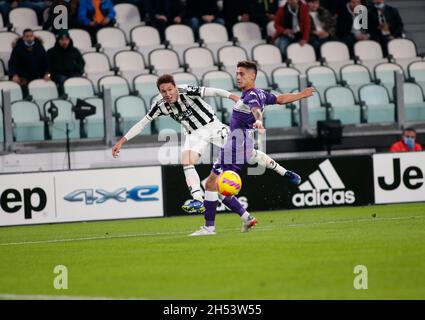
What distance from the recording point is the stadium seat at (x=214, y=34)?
2467 centimetres

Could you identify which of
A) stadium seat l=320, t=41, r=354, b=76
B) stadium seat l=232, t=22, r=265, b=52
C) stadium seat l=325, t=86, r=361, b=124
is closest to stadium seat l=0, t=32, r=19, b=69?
stadium seat l=232, t=22, r=265, b=52

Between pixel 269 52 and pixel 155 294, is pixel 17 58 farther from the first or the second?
pixel 155 294

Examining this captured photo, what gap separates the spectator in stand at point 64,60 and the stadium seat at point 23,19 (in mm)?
1653

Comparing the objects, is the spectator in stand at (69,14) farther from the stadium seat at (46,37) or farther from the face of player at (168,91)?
the face of player at (168,91)

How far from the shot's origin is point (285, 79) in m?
23.1

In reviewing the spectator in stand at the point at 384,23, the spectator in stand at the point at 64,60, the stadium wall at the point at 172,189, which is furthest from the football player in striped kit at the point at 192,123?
the spectator in stand at the point at 384,23

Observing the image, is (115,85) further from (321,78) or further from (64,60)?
(321,78)

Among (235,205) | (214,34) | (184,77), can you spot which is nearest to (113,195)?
(184,77)

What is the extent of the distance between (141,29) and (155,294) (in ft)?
48.9

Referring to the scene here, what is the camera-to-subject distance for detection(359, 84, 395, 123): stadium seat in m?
23.2

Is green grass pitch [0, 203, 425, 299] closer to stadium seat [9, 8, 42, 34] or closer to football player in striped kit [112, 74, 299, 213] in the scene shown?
football player in striped kit [112, 74, 299, 213]

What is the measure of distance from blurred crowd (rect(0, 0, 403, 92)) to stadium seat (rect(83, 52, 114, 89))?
603 millimetres

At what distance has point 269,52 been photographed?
24.5 meters
